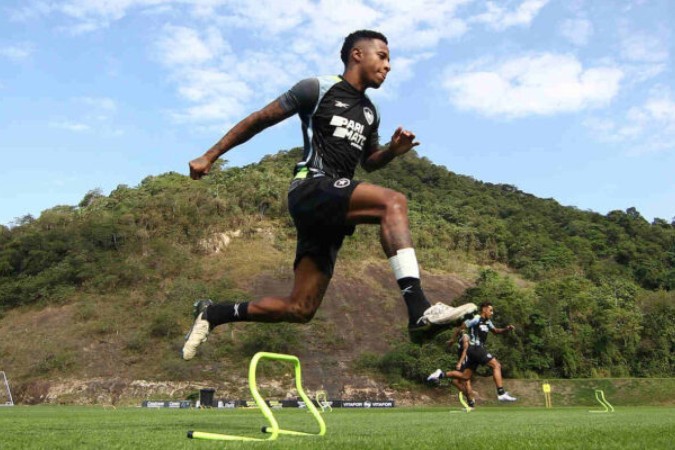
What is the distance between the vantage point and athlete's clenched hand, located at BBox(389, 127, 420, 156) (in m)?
4.80

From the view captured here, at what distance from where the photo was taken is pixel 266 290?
4753cm

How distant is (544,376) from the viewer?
39.0 meters

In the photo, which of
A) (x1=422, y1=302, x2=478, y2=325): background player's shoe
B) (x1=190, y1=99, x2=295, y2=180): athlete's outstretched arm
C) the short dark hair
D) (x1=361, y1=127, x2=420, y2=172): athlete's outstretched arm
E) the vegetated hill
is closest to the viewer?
(x1=422, y1=302, x2=478, y2=325): background player's shoe

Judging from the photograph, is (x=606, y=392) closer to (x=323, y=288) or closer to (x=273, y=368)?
(x=273, y=368)

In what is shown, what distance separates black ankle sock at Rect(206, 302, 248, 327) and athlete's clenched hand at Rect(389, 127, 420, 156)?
1913mm

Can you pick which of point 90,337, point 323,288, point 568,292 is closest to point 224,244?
point 90,337

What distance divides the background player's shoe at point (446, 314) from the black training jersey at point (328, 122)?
138 cm

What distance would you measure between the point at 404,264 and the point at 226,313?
7.24 ft

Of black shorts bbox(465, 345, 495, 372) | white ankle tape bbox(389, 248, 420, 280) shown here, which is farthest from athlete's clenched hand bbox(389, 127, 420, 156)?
black shorts bbox(465, 345, 495, 372)

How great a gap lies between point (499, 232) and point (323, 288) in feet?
219

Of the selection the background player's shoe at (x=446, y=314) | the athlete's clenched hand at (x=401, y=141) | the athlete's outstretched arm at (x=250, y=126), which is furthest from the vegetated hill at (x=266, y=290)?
the background player's shoe at (x=446, y=314)

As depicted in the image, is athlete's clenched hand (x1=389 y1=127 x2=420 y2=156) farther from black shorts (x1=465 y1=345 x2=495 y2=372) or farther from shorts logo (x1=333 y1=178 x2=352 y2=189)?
black shorts (x1=465 y1=345 x2=495 y2=372)

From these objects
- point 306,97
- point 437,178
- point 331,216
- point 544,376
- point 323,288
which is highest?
point 437,178

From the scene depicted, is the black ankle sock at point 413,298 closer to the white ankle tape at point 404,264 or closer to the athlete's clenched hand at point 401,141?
the white ankle tape at point 404,264
